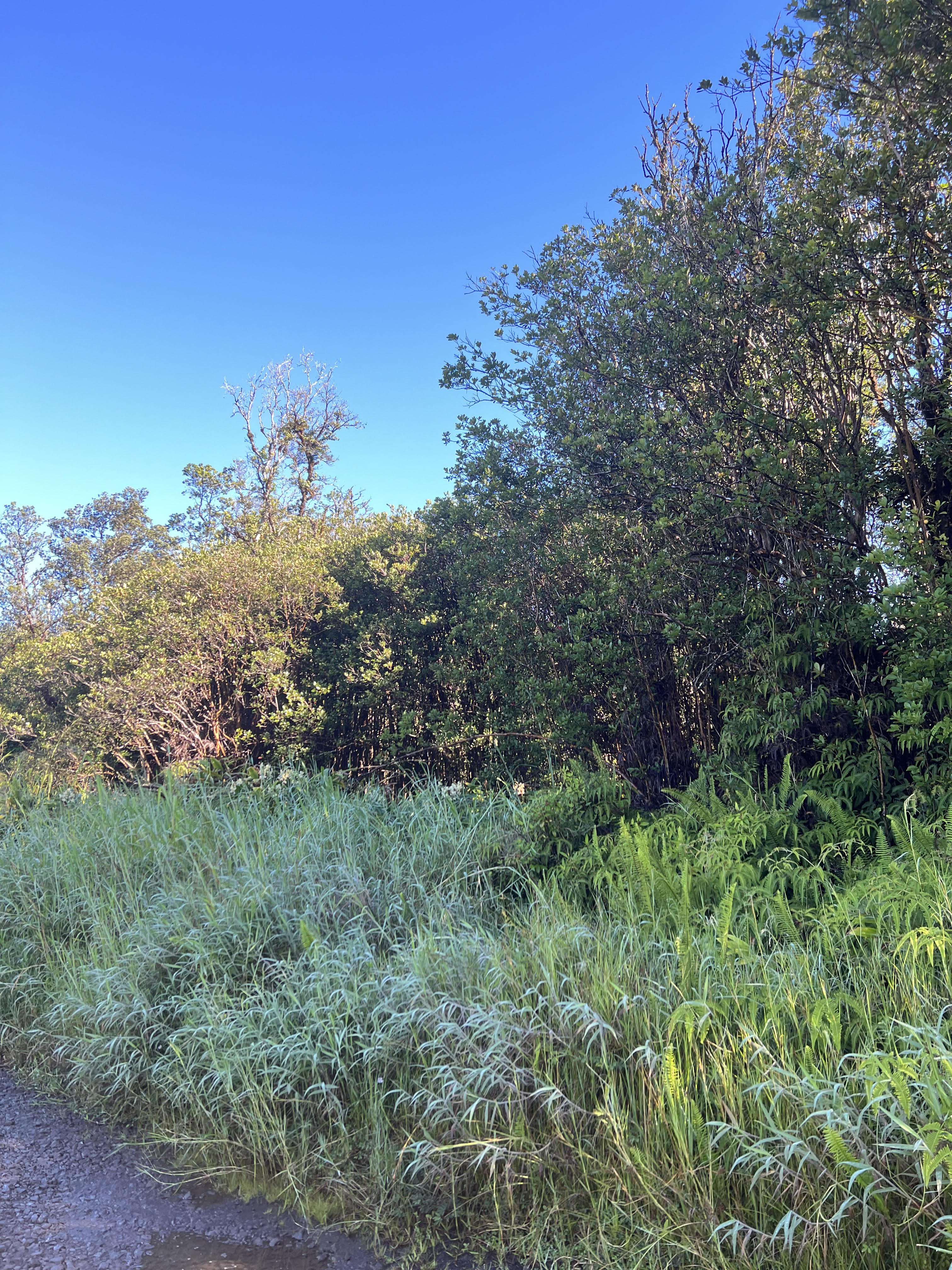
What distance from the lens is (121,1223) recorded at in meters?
2.87

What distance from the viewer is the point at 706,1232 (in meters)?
2.27

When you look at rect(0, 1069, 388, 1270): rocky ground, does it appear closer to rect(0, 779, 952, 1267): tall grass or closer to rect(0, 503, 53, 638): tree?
rect(0, 779, 952, 1267): tall grass

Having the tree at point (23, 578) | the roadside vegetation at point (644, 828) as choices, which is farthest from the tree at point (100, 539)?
the roadside vegetation at point (644, 828)

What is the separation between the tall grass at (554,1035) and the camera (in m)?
2.26

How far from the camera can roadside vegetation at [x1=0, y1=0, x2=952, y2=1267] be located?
251 cm

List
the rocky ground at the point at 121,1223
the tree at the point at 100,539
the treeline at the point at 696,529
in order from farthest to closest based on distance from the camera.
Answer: the tree at the point at 100,539 < the treeline at the point at 696,529 < the rocky ground at the point at 121,1223

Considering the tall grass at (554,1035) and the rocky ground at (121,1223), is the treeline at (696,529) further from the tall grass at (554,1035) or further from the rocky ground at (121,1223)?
the rocky ground at (121,1223)

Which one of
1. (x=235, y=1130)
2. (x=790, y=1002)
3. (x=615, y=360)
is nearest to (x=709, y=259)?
(x=615, y=360)

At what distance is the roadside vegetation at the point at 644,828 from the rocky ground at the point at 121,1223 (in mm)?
115

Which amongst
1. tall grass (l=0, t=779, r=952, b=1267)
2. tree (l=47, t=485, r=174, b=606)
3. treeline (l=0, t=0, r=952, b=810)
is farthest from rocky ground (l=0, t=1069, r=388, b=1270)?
tree (l=47, t=485, r=174, b=606)

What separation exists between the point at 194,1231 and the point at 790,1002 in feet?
7.14

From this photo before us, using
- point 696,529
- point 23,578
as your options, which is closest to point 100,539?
point 23,578

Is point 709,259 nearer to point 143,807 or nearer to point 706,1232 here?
point 706,1232

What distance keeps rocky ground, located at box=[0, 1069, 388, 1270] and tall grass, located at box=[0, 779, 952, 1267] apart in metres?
0.11
